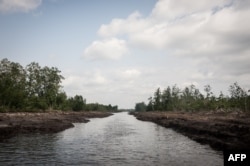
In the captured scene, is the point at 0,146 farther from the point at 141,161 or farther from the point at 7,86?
the point at 7,86

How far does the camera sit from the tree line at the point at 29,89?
306 ft

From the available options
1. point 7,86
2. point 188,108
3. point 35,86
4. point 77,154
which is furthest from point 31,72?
point 77,154

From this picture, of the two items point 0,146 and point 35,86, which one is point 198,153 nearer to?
point 0,146

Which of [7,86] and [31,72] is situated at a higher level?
[31,72]

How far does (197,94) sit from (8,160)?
17020cm

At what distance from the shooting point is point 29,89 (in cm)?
11756

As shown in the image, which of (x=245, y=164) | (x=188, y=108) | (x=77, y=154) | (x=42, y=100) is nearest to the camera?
(x=245, y=164)

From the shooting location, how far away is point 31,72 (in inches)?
4732

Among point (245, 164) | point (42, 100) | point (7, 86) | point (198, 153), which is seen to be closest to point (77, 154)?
point (198, 153)

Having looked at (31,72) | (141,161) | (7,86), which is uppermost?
(31,72)

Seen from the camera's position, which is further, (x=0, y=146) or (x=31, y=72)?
(x=31, y=72)

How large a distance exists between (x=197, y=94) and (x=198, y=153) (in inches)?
6313

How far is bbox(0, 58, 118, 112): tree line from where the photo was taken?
93188 mm

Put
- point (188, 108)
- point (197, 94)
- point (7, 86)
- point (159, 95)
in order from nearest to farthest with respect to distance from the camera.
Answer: point (7, 86) → point (188, 108) → point (197, 94) → point (159, 95)
